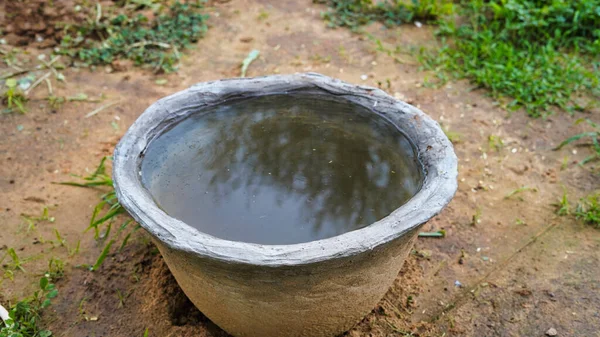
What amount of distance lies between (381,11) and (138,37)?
219 cm

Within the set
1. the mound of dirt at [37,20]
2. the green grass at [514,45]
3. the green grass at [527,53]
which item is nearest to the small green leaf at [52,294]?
the mound of dirt at [37,20]

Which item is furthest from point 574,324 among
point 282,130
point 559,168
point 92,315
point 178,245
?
point 92,315

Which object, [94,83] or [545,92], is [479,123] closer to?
[545,92]

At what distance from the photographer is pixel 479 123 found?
3785 millimetres

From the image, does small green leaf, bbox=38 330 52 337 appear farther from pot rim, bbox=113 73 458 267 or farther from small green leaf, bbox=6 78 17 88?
small green leaf, bbox=6 78 17 88

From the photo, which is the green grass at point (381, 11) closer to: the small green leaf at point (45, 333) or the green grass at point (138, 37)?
the green grass at point (138, 37)

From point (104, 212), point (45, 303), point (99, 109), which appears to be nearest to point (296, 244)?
point (45, 303)

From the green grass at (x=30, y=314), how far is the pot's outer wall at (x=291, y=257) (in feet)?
2.67

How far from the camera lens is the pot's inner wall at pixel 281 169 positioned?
2107 millimetres

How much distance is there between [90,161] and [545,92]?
3220mm

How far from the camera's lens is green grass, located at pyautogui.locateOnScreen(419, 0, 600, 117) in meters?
3.96

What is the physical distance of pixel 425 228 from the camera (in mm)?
3082

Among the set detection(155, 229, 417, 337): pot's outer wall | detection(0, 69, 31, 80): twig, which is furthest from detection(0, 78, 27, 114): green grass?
detection(155, 229, 417, 337): pot's outer wall

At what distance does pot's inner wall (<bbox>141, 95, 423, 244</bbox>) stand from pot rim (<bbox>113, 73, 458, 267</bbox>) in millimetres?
51
